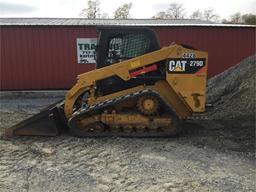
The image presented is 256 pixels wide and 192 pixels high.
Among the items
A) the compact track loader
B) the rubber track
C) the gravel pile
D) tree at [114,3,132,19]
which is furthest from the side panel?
tree at [114,3,132,19]

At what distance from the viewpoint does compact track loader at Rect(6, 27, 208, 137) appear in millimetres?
7152

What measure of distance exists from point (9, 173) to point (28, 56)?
8611mm

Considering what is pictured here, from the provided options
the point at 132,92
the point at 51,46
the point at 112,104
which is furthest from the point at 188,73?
the point at 51,46

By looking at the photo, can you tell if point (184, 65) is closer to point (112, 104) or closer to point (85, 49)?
point (112, 104)

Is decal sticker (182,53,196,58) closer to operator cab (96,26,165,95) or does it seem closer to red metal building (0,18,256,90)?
operator cab (96,26,165,95)

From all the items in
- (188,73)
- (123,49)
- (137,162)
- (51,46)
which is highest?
(51,46)

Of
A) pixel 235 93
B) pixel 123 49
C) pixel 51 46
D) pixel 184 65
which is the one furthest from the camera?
pixel 51 46

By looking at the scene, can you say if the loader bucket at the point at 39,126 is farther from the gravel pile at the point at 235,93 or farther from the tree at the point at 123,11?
the tree at the point at 123,11

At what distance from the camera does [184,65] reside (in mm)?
7145

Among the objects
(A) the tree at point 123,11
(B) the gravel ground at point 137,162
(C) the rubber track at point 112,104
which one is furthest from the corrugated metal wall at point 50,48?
(A) the tree at point 123,11

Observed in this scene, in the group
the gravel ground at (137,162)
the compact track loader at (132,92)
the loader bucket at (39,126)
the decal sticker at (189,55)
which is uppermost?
the decal sticker at (189,55)

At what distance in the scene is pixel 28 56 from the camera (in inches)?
532

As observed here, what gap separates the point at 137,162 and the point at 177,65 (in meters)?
2.18

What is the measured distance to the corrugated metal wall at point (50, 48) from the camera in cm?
1343
